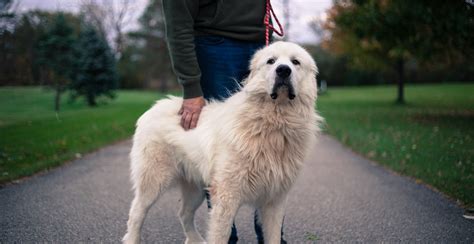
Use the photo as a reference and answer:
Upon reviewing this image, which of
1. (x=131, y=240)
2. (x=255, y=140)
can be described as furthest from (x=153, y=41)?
(x=255, y=140)

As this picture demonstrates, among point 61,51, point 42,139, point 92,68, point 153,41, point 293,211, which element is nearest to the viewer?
point 293,211

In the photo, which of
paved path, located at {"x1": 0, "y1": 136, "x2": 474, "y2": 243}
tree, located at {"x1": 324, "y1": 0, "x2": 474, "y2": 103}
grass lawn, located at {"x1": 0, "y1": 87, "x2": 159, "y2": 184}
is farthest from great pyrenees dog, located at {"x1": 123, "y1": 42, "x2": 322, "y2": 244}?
tree, located at {"x1": 324, "y1": 0, "x2": 474, "y2": 103}

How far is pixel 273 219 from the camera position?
3508 millimetres

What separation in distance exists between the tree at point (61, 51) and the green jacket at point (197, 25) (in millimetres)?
17564

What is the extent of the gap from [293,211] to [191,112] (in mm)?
2391

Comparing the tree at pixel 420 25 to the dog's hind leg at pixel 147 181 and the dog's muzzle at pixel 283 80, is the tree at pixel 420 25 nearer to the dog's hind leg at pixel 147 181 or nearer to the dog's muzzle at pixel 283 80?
the dog's muzzle at pixel 283 80

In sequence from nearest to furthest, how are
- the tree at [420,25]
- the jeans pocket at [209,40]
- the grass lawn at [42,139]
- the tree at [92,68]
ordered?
the jeans pocket at [209,40], the grass lawn at [42,139], the tree at [420,25], the tree at [92,68]

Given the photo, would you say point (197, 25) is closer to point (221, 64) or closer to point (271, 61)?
point (221, 64)

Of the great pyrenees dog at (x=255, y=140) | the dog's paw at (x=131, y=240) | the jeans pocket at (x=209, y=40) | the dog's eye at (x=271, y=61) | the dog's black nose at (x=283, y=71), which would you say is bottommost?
the dog's paw at (x=131, y=240)

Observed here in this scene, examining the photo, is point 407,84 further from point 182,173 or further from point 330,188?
point 182,173

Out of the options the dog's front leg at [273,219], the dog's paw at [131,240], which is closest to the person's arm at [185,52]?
the dog's front leg at [273,219]

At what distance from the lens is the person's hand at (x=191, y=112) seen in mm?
3534

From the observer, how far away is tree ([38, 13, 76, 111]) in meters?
20.3

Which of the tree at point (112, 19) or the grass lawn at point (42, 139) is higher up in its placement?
the tree at point (112, 19)
